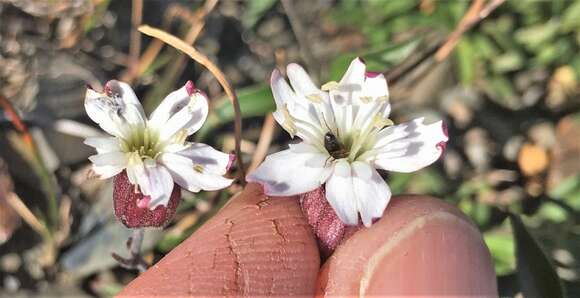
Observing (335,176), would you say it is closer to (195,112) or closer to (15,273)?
(195,112)

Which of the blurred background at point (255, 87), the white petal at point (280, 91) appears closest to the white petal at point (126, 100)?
the white petal at point (280, 91)

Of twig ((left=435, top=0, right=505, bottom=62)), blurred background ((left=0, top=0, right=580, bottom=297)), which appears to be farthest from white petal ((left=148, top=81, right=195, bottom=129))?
twig ((left=435, top=0, right=505, bottom=62))

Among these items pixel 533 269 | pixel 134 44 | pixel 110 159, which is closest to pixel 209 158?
pixel 110 159

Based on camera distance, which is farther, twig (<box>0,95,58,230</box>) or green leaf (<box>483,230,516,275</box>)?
twig (<box>0,95,58,230</box>)

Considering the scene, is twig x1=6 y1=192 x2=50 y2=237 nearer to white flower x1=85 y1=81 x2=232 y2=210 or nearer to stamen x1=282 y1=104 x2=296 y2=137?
white flower x1=85 y1=81 x2=232 y2=210

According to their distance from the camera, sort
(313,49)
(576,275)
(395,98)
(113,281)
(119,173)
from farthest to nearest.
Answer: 1. (313,49)
2. (395,98)
3. (113,281)
4. (576,275)
5. (119,173)

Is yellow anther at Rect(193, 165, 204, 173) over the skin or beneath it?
over

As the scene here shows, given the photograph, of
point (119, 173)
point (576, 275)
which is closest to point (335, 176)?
point (119, 173)
